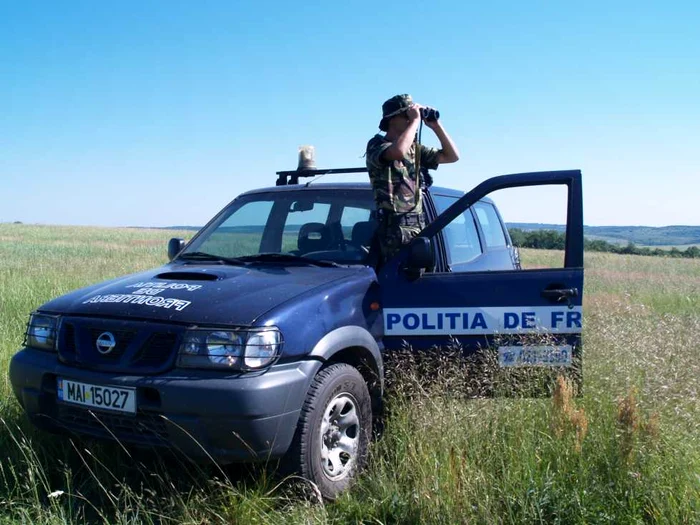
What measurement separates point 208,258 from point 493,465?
2277mm

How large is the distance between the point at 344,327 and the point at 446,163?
1832 mm

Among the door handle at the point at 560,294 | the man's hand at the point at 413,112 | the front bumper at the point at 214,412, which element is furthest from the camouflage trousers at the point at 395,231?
the front bumper at the point at 214,412

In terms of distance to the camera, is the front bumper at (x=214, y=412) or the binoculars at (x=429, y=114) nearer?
the front bumper at (x=214, y=412)

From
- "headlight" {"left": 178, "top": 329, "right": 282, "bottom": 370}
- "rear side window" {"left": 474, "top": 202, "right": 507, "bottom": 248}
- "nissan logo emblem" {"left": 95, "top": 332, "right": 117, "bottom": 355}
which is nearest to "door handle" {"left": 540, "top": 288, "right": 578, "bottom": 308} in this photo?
"headlight" {"left": 178, "top": 329, "right": 282, "bottom": 370}

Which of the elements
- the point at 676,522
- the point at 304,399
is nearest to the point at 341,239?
the point at 304,399

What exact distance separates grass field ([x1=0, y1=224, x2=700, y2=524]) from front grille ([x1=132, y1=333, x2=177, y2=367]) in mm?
492

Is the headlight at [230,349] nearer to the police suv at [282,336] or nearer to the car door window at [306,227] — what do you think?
the police suv at [282,336]

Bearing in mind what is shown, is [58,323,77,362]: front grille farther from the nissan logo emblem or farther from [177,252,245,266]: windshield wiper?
[177,252,245,266]: windshield wiper

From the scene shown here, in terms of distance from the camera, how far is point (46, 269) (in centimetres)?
1261

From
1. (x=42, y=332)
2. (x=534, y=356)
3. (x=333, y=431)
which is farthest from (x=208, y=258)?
(x=534, y=356)

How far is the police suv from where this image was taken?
2721mm

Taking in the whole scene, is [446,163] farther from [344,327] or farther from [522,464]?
[522,464]

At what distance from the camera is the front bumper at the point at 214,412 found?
2.65 m

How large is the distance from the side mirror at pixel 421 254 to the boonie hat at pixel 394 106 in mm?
1094
